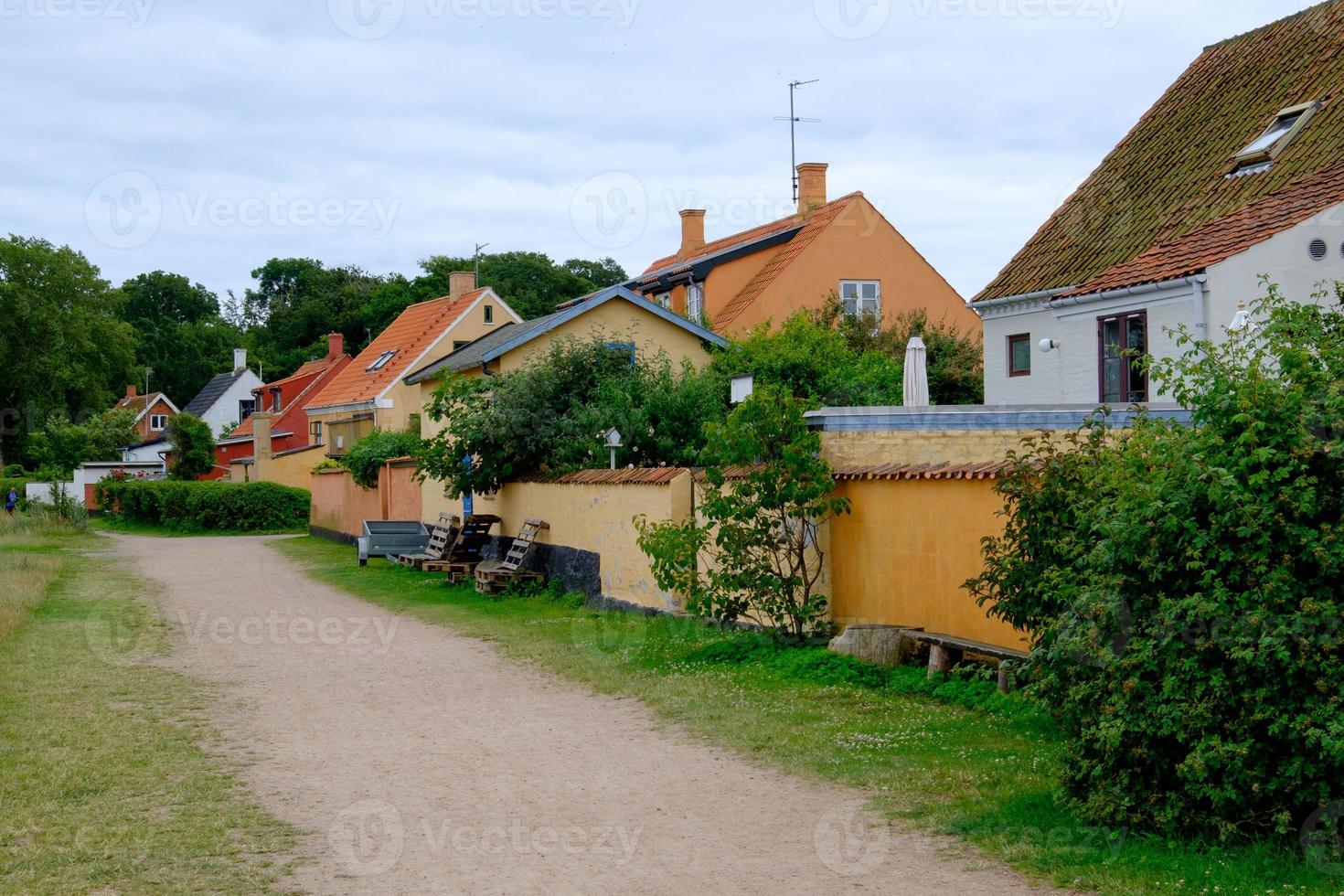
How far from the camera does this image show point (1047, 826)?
284 inches

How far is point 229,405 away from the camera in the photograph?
81.9 meters

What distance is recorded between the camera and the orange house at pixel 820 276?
35812 millimetres

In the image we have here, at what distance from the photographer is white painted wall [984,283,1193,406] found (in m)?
18.4

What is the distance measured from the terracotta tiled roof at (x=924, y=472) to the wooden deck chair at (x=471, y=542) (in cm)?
1140

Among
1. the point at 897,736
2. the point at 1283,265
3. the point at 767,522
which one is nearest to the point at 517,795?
the point at 897,736

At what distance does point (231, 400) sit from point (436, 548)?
60.5m

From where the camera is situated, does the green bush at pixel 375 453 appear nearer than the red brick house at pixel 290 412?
Yes

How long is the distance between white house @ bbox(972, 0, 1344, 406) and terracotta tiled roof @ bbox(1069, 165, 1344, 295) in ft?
0.09

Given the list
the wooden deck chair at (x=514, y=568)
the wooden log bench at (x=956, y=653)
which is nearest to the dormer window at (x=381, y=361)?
the wooden deck chair at (x=514, y=568)

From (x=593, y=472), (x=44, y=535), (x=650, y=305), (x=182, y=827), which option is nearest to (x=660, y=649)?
(x=593, y=472)

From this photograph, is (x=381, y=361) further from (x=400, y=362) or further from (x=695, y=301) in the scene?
(x=695, y=301)

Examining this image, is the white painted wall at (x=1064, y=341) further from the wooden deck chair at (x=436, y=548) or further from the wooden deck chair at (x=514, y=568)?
the wooden deck chair at (x=436, y=548)

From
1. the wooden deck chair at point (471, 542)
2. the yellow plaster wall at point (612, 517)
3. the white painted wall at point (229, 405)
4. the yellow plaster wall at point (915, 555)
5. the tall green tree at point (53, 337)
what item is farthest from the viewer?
the white painted wall at point (229, 405)

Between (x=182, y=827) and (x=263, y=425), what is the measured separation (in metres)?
51.0
